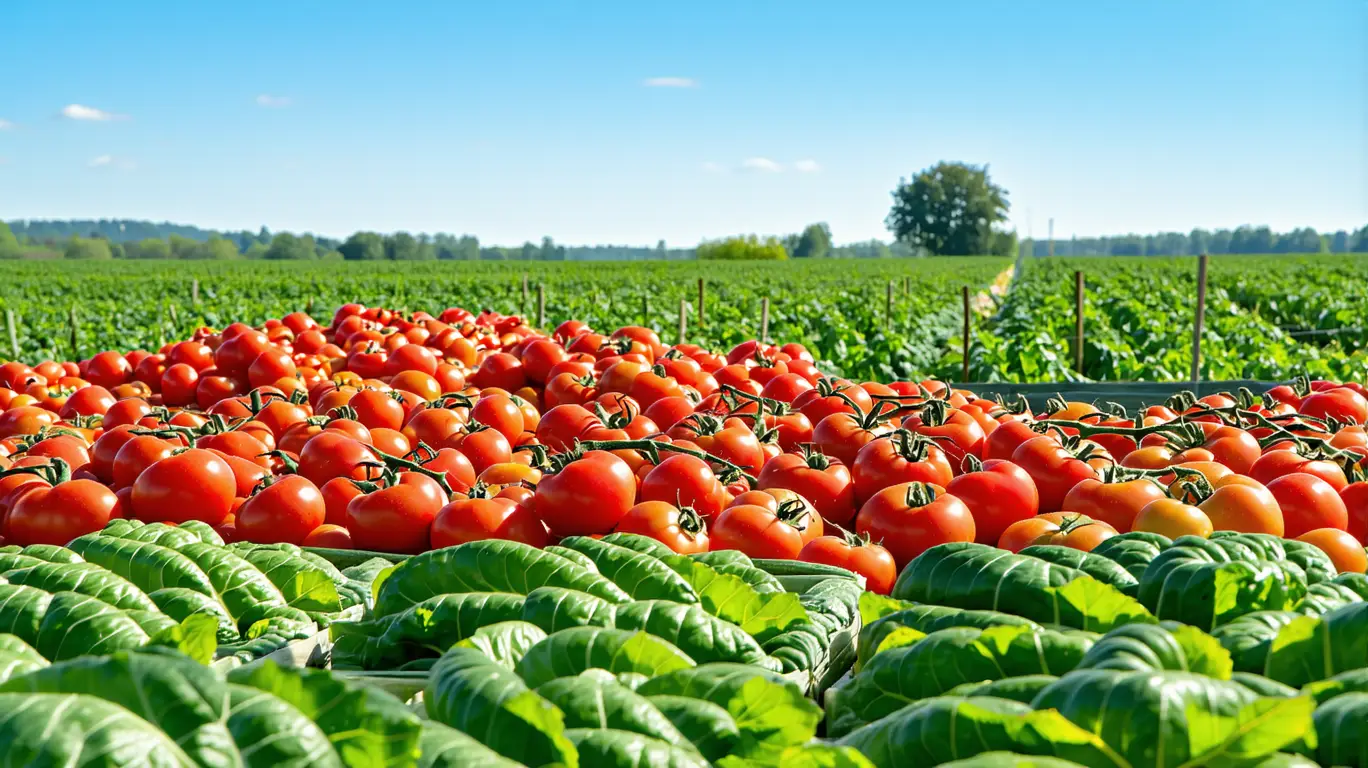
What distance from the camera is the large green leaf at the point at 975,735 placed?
1347mm

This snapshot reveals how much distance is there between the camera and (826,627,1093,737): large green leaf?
1.71 meters

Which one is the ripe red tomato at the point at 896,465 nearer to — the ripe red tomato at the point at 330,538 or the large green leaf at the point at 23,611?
the ripe red tomato at the point at 330,538

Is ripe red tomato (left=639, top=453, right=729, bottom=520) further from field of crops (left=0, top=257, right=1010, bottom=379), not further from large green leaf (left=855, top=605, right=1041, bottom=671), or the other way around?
field of crops (left=0, top=257, right=1010, bottom=379)

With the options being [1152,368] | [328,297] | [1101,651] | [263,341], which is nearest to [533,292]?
[328,297]

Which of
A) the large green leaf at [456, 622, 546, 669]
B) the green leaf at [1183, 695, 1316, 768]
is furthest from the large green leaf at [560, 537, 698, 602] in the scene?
the green leaf at [1183, 695, 1316, 768]

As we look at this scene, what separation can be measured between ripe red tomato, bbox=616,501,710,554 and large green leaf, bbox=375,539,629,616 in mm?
750

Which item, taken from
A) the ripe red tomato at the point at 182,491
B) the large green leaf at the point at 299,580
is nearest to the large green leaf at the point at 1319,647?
the large green leaf at the point at 299,580

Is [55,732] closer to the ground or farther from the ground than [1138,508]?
farther from the ground

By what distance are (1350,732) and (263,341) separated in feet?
18.8

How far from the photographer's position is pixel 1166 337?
15.4 meters

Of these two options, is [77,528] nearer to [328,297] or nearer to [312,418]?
[312,418]

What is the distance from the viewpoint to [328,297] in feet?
106

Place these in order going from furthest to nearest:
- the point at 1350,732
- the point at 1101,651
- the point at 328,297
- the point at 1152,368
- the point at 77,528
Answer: the point at 328,297
the point at 1152,368
the point at 77,528
the point at 1101,651
the point at 1350,732

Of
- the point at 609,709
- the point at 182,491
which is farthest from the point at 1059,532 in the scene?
the point at 182,491
